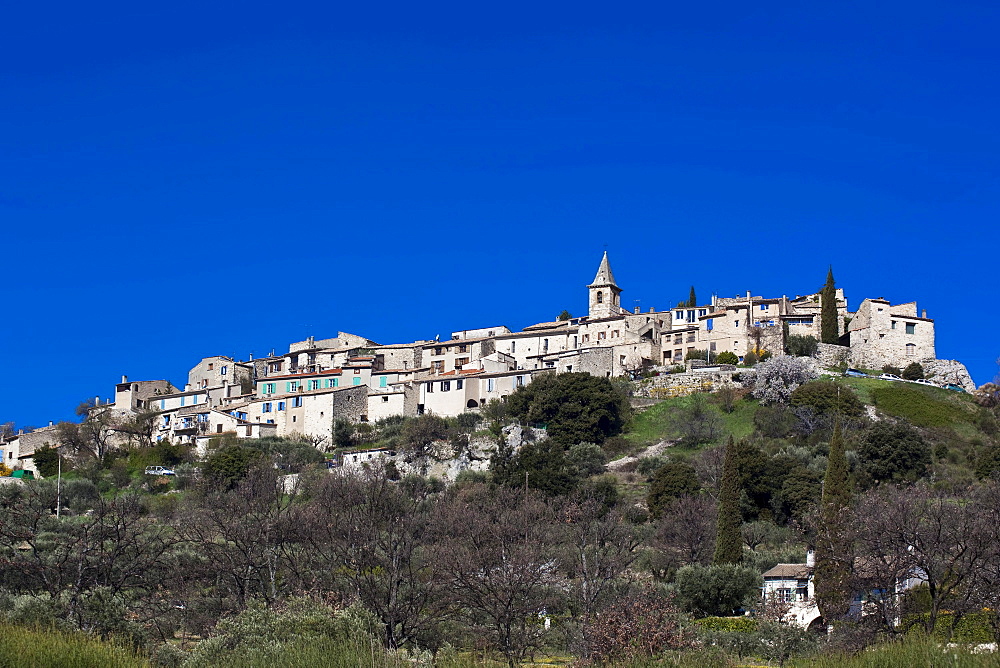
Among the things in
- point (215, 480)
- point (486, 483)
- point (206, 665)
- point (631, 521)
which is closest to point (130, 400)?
point (215, 480)

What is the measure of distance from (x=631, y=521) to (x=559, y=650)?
23190 millimetres

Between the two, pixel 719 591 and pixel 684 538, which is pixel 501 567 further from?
pixel 684 538

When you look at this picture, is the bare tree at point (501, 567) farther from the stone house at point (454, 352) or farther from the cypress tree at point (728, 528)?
the stone house at point (454, 352)

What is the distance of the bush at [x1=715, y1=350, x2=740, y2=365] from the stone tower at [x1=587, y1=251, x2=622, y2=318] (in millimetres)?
15297

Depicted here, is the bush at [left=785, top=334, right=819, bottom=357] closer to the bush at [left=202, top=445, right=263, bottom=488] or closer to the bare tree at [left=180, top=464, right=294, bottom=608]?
the bush at [left=202, top=445, right=263, bottom=488]

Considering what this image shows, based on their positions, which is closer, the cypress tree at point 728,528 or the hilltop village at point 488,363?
the cypress tree at point 728,528

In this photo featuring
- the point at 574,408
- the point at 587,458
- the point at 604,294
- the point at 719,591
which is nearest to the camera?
the point at 719,591

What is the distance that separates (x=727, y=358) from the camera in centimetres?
8325

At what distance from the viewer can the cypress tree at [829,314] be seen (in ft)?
281

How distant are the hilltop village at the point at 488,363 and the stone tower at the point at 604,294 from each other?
2.80 meters

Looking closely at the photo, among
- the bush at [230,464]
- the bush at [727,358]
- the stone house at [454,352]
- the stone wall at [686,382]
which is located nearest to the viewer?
the bush at [230,464]

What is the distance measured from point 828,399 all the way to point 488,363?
23.7m

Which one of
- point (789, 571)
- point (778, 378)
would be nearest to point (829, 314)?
point (778, 378)

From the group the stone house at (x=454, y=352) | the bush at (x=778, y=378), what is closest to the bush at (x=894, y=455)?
the bush at (x=778, y=378)
